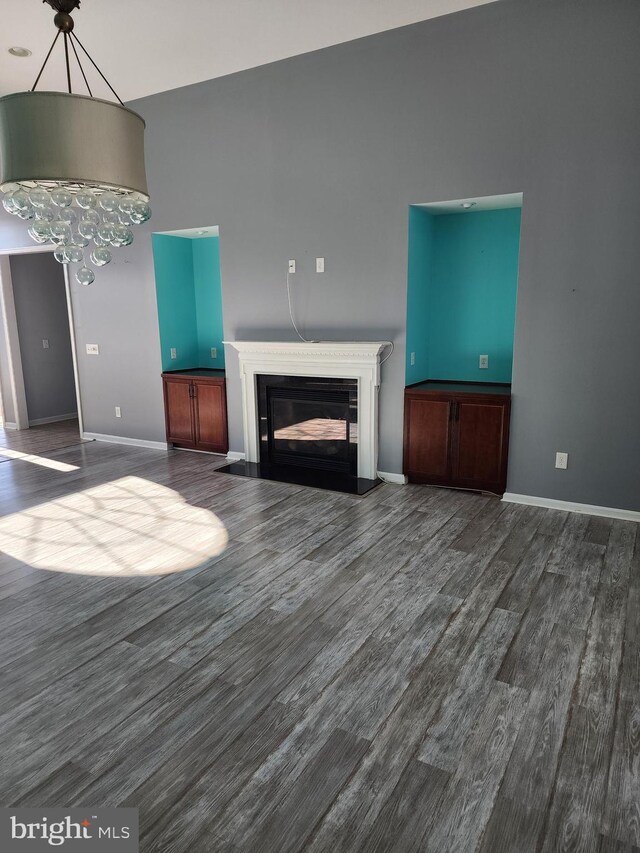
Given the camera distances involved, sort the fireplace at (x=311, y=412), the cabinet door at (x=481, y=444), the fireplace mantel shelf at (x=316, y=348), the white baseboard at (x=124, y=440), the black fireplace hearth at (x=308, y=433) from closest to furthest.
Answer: the cabinet door at (x=481, y=444), the fireplace mantel shelf at (x=316, y=348), the fireplace at (x=311, y=412), the black fireplace hearth at (x=308, y=433), the white baseboard at (x=124, y=440)

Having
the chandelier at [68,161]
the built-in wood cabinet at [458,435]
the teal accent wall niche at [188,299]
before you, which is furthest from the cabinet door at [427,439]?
the chandelier at [68,161]

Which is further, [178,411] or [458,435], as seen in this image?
[178,411]

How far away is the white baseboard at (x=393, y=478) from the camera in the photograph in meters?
4.94

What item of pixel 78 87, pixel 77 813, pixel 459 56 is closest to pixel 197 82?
pixel 78 87

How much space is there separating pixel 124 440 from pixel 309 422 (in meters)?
2.56

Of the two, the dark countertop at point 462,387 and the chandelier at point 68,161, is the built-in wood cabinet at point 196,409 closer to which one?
the dark countertop at point 462,387

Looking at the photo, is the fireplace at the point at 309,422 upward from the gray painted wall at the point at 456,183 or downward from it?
downward

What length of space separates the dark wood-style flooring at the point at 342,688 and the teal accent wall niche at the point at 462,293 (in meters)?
1.67

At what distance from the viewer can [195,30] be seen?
434 centimetres

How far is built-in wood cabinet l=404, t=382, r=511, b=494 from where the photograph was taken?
446 centimetres

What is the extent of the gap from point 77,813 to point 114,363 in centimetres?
540

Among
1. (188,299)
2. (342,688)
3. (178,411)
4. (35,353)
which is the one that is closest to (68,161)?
(342,688)

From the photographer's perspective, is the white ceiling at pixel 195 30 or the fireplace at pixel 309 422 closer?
the white ceiling at pixel 195 30

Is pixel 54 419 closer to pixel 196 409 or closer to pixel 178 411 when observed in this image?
pixel 178 411
